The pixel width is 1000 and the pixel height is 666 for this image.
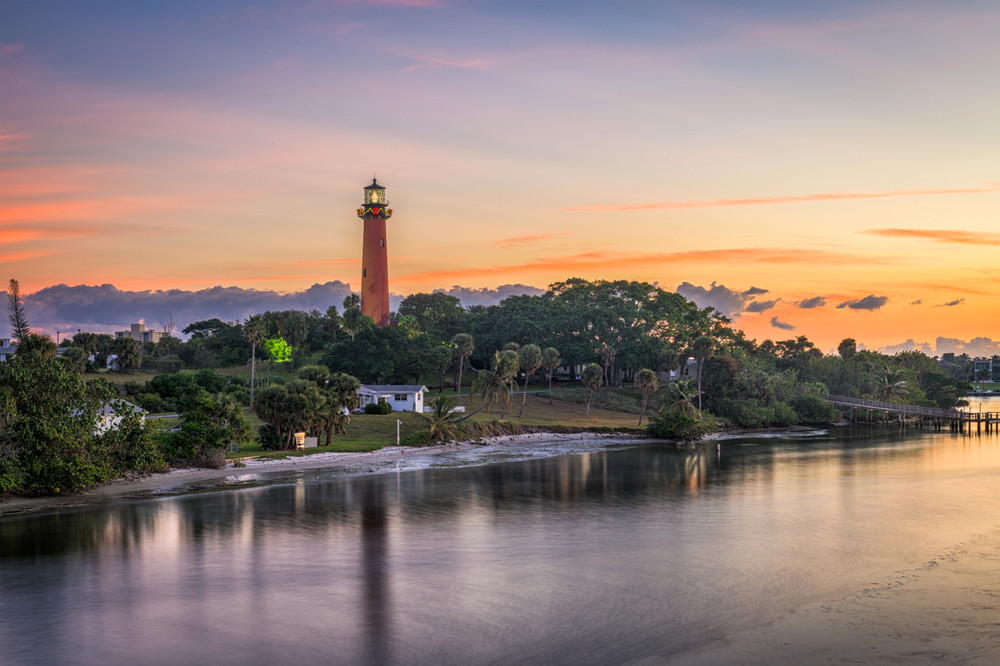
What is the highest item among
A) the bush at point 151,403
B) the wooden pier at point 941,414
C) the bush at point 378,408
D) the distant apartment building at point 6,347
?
the distant apartment building at point 6,347

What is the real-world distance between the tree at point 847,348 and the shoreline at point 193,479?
109m

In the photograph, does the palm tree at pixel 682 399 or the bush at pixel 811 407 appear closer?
the palm tree at pixel 682 399

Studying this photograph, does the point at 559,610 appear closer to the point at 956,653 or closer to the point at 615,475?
the point at 956,653

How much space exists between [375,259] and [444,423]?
49.7m

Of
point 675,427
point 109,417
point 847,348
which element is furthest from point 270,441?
point 847,348

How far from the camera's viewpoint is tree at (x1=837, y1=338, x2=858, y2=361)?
15462 centimetres

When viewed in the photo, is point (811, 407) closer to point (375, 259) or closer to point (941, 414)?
point (941, 414)

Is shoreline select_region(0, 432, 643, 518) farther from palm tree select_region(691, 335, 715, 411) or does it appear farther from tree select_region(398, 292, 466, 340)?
tree select_region(398, 292, 466, 340)

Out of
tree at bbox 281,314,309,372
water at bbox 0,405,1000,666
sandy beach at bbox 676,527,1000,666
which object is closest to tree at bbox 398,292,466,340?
tree at bbox 281,314,309,372

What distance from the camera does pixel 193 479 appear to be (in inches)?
1833

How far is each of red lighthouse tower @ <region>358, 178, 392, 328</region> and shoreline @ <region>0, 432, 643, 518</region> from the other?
49908 mm

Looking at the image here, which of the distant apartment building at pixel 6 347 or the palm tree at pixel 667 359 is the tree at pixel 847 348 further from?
the distant apartment building at pixel 6 347

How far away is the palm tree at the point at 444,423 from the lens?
2844 inches

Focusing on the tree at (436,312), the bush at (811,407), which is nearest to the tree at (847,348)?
the bush at (811,407)
